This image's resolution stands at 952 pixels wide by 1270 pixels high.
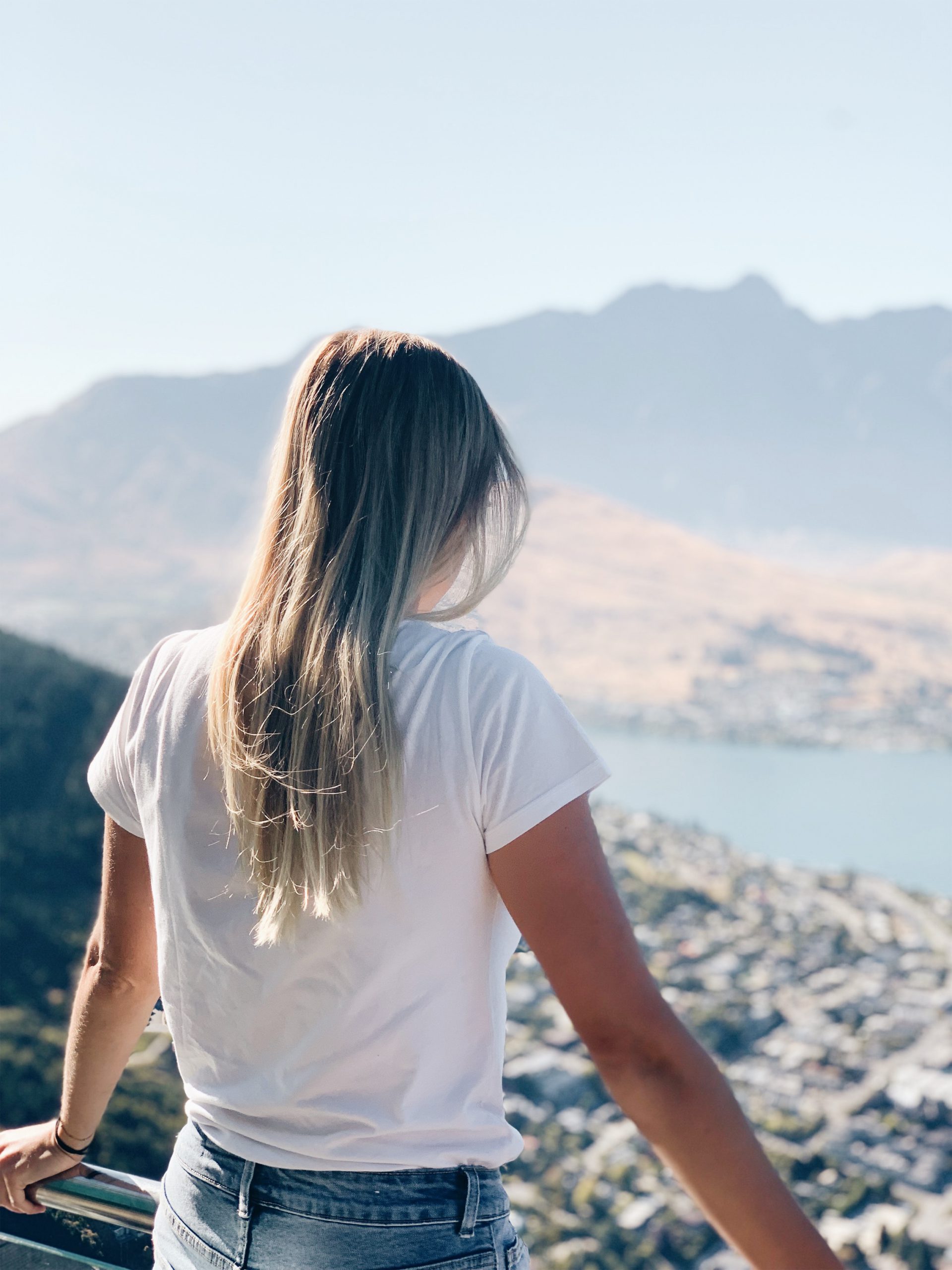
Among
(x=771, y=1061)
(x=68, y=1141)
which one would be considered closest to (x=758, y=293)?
(x=771, y=1061)

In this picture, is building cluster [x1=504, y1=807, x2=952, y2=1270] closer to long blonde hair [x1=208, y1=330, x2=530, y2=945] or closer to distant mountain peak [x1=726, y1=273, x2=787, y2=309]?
long blonde hair [x1=208, y1=330, x2=530, y2=945]

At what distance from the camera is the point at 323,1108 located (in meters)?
0.47

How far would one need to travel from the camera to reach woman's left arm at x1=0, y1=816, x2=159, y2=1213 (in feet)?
1.99

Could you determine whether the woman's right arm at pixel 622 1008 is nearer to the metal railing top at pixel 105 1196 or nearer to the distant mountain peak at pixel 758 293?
the metal railing top at pixel 105 1196

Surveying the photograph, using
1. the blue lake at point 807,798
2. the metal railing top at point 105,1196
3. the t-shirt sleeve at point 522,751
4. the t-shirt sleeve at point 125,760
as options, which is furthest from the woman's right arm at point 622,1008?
the blue lake at point 807,798

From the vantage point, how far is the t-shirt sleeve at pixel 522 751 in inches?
17.0

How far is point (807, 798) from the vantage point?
29344mm

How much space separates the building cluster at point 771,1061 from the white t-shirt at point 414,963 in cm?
11

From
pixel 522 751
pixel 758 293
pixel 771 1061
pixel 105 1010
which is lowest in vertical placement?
pixel 771 1061

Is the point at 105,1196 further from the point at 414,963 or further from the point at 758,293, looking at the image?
the point at 758,293

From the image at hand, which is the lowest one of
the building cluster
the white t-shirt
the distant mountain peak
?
the building cluster

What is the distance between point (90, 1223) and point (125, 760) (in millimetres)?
349

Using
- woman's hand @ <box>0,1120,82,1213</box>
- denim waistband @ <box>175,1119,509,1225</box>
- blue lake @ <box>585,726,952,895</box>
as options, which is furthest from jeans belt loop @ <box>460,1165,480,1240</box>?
blue lake @ <box>585,726,952,895</box>

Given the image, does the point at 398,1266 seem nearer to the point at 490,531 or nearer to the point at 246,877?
the point at 246,877
